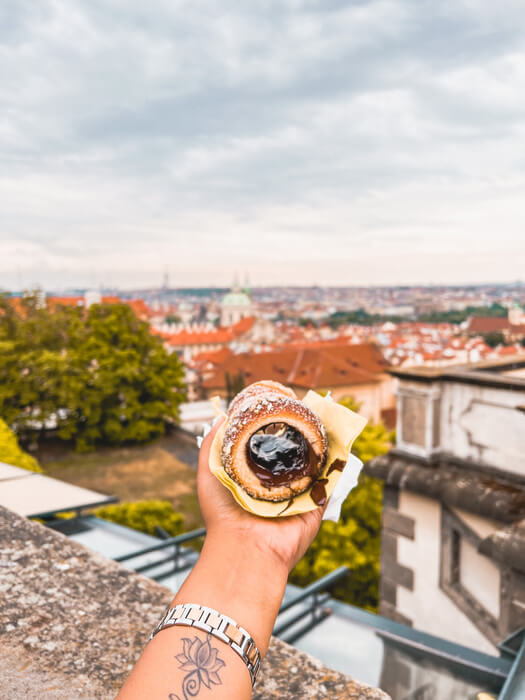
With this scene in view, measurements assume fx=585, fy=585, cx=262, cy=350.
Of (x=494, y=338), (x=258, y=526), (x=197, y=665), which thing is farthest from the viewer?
(x=494, y=338)

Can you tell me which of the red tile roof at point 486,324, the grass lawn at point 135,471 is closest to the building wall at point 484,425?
the red tile roof at point 486,324

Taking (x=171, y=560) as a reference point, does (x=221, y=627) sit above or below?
above

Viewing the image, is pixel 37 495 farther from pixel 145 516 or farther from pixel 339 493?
pixel 145 516

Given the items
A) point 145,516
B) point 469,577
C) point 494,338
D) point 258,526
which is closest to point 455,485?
point 469,577

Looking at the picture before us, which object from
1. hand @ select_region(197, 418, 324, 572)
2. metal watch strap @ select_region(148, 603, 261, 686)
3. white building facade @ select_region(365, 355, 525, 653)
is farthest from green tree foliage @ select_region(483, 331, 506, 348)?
metal watch strap @ select_region(148, 603, 261, 686)

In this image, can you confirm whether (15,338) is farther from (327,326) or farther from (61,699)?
(61,699)

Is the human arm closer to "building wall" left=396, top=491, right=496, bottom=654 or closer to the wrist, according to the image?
the wrist

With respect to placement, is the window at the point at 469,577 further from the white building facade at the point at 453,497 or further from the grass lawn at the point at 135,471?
the grass lawn at the point at 135,471

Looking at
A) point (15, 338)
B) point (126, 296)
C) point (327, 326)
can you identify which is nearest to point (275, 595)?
point (15, 338)
